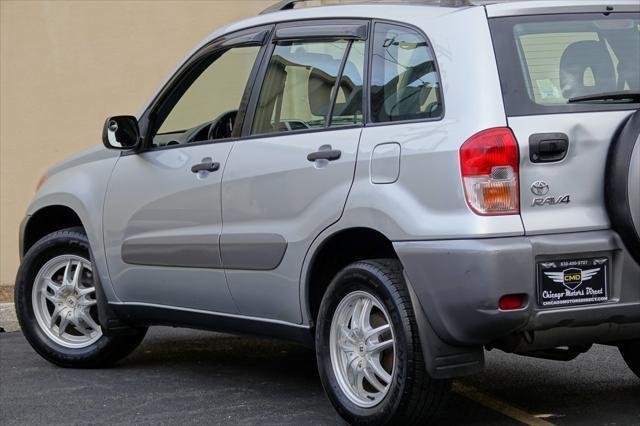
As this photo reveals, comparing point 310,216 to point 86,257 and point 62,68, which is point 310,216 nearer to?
point 86,257

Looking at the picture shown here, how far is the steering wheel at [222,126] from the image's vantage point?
6484 mm

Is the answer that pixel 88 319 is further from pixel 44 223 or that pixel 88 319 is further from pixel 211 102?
pixel 211 102

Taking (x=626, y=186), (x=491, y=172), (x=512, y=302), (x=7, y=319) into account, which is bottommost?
(x=7, y=319)

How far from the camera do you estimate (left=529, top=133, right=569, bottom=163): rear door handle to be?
494 cm

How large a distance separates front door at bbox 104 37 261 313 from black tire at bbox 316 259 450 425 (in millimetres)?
1028

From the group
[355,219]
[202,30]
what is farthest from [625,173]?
[202,30]

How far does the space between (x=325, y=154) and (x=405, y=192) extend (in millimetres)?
554

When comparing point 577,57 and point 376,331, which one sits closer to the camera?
point 577,57

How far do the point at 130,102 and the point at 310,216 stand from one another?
5.81 meters

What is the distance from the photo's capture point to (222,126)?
21.5 ft

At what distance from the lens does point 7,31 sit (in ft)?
35.5

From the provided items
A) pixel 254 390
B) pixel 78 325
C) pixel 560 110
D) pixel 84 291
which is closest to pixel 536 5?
pixel 560 110

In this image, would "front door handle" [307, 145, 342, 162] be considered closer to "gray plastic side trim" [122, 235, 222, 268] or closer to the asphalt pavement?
"gray plastic side trim" [122, 235, 222, 268]

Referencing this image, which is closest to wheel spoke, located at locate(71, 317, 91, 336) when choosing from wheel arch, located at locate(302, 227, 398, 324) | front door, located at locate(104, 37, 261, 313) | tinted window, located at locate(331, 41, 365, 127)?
front door, located at locate(104, 37, 261, 313)
